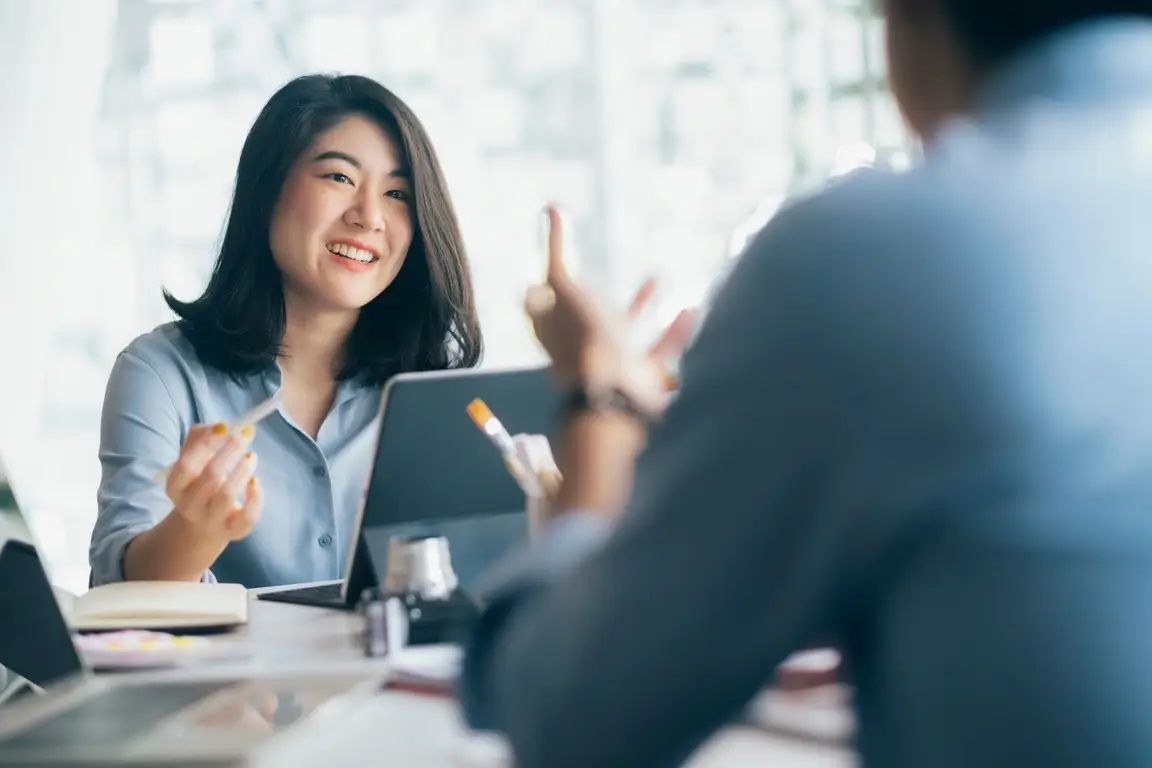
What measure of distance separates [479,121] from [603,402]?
283 cm

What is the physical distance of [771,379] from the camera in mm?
477

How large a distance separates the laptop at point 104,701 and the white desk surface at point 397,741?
17 millimetres

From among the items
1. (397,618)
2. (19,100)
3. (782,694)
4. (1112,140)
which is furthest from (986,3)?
(19,100)

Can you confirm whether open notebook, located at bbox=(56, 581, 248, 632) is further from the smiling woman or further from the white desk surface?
the smiling woman

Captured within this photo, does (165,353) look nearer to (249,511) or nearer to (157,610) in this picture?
(249,511)

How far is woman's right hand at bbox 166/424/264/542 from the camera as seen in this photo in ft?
4.59

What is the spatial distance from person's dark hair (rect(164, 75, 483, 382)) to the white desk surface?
874mm

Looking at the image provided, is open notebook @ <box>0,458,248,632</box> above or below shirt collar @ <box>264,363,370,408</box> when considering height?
below

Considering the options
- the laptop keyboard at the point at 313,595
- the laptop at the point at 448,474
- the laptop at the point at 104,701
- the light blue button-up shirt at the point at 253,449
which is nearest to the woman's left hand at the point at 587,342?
the laptop at the point at 104,701

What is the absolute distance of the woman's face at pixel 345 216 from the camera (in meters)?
1.91

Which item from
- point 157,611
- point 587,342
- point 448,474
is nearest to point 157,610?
point 157,611

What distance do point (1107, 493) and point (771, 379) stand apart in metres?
0.13

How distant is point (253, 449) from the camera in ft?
5.92

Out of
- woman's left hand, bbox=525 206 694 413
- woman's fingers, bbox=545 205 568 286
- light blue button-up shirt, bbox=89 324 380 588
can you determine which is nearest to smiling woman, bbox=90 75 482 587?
light blue button-up shirt, bbox=89 324 380 588
